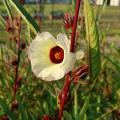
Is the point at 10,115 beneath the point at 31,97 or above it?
above

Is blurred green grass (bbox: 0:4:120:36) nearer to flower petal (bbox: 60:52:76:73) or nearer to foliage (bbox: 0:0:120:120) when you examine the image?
foliage (bbox: 0:0:120:120)

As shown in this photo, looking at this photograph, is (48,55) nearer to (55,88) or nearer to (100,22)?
(55,88)

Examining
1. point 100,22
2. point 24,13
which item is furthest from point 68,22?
point 100,22

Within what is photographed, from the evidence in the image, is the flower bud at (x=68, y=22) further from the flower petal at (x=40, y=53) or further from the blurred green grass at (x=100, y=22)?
the blurred green grass at (x=100, y=22)

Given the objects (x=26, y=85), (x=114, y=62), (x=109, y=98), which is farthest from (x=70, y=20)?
(x=26, y=85)

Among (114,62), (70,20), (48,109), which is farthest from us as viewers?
(114,62)

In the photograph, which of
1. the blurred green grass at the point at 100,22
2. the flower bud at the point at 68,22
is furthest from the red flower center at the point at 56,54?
the blurred green grass at the point at 100,22

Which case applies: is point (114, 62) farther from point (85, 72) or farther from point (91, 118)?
point (85, 72)
